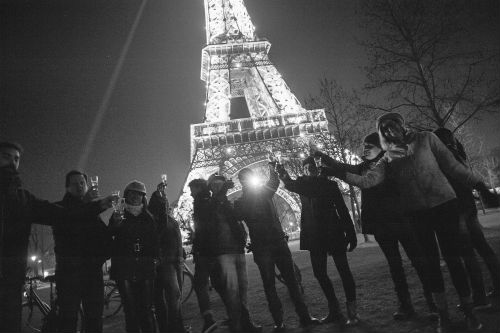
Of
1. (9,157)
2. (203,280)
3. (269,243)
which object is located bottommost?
(203,280)

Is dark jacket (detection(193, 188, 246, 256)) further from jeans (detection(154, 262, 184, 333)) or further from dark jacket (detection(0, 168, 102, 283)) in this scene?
dark jacket (detection(0, 168, 102, 283))

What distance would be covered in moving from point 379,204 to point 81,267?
3202 mm

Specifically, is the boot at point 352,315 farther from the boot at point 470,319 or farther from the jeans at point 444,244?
the boot at point 470,319

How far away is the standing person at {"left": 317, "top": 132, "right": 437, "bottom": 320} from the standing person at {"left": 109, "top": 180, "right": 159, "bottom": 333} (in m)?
2.06

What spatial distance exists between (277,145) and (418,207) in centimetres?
2516

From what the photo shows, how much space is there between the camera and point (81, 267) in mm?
3170

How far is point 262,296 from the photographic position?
6176mm

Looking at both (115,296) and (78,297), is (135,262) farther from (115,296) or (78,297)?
(115,296)

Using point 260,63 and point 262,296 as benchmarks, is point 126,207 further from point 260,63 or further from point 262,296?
point 260,63

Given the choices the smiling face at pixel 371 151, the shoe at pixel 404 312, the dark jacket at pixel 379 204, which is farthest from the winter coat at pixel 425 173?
the shoe at pixel 404 312

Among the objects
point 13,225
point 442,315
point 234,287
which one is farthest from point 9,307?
point 442,315

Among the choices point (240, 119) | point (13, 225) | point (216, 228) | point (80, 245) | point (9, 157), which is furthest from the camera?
point (240, 119)

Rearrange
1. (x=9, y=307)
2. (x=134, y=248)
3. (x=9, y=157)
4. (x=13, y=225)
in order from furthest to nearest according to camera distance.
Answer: (x=134, y=248) → (x=9, y=157) → (x=13, y=225) → (x=9, y=307)

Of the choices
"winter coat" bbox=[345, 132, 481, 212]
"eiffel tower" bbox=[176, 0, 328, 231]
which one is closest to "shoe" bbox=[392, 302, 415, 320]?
"winter coat" bbox=[345, 132, 481, 212]
